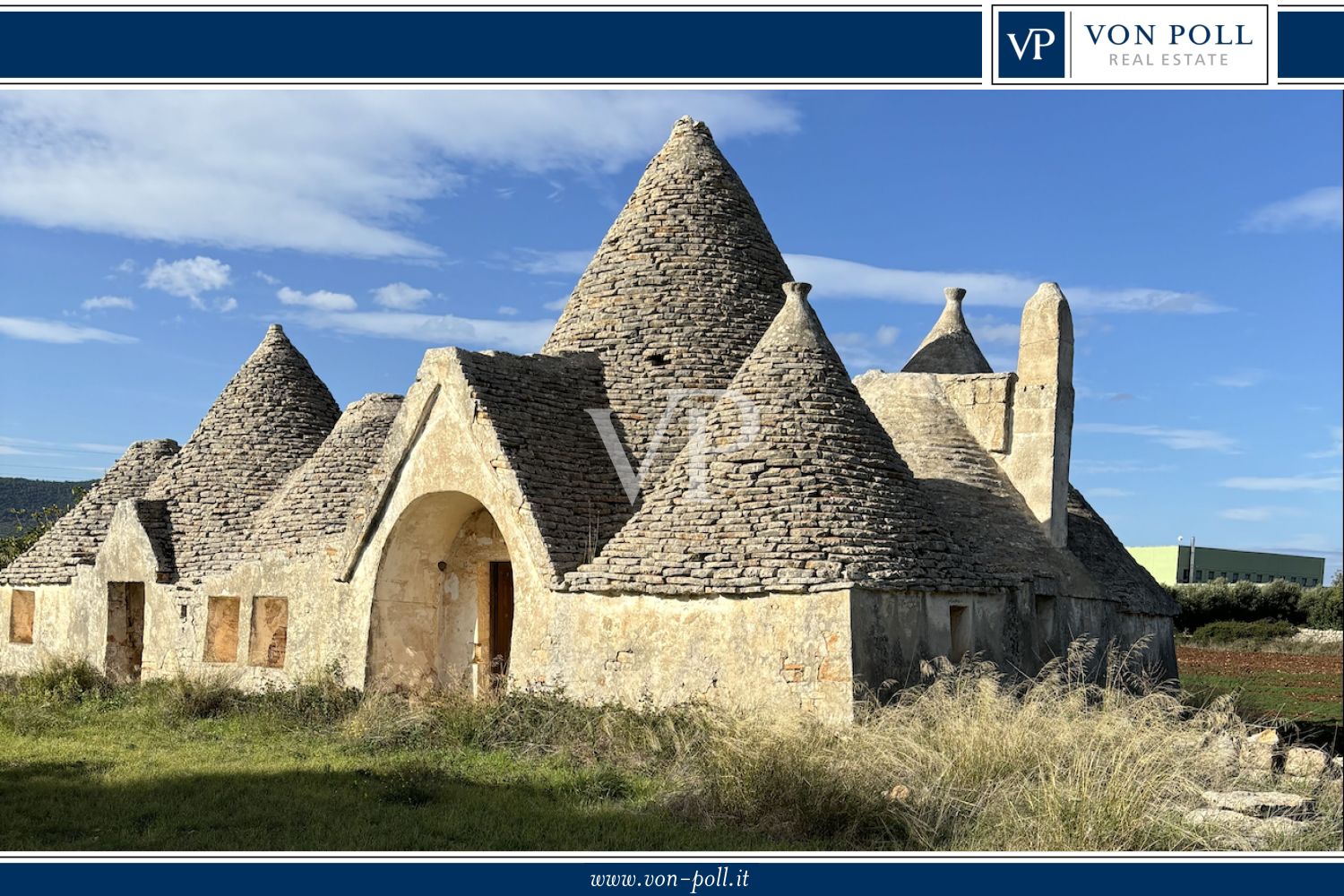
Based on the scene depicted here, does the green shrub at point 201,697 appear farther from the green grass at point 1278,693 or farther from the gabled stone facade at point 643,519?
the green grass at point 1278,693

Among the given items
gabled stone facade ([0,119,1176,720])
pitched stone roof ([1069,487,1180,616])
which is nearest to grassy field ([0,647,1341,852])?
gabled stone facade ([0,119,1176,720])

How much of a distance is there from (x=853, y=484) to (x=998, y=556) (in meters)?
3.10

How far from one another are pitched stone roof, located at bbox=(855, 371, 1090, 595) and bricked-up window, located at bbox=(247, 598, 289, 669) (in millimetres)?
8452

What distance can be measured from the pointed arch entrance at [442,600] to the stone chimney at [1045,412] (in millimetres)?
6896

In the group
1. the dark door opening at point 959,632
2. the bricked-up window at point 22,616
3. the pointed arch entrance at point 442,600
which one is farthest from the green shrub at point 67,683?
the dark door opening at point 959,632

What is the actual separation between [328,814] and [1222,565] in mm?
59716

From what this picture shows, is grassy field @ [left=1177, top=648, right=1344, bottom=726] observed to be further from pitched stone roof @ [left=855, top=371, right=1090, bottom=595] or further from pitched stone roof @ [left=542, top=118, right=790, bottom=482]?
pitched stone roof @ [left=542, top=118, right=790, bottom=482]

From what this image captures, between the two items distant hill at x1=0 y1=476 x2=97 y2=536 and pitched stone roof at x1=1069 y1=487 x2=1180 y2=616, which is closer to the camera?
pitched stone roof at x1=1069 y1=487 x2=1180 y2=616

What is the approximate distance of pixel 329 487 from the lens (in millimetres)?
17562

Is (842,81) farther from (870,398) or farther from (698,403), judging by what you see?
(870,398)

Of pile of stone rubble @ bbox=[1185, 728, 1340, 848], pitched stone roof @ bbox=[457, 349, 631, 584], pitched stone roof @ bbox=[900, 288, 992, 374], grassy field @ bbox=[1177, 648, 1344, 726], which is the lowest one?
grassy field @ bbox=[1177, 648, 1344, 726]

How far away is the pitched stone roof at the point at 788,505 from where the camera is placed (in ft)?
41.3

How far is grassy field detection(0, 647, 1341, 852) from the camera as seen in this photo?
919cm

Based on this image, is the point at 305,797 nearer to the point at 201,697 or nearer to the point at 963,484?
the point at 201,697
